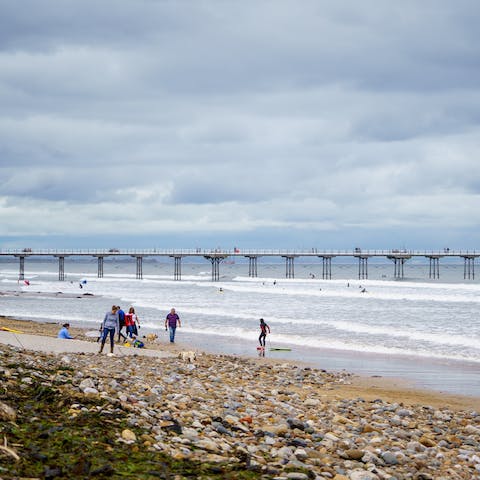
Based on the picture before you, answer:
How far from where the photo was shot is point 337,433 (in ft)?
33.2

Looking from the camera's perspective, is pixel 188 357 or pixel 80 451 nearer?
pixel 80 451

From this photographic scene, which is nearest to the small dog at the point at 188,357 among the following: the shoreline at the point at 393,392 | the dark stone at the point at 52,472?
the shoreline at the point at 393,392

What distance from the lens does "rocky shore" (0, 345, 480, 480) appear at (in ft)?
23.6

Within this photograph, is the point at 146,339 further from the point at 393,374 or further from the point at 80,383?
the point at 80,383

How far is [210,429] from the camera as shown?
9.09 meters

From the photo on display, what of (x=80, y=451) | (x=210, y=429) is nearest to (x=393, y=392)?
(x=210, y=429)

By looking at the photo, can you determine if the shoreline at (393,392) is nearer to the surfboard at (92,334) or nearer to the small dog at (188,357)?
the small dog at (188,357)

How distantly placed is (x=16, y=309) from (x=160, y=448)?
131 ft

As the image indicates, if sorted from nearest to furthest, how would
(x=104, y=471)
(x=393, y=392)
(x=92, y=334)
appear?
1. (x=104, y=471)
2. (x=393, y=392)
3. (x=92, y=334)

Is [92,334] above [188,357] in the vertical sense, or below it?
below

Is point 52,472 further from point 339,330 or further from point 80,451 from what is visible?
point 339,330

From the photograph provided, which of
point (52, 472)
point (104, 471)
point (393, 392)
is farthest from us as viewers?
point (393, 392)

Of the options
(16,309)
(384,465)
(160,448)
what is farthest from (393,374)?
(16,309)

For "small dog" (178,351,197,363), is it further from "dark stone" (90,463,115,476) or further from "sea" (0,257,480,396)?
"dark stone" (90,463,115,476)
